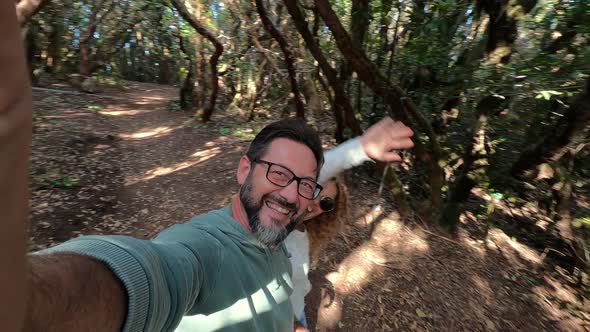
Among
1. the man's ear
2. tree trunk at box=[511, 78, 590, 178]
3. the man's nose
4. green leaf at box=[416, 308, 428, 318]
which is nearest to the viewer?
the man's nose

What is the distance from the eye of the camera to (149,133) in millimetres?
7742

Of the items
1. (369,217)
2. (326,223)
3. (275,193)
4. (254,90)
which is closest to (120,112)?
(254,90)

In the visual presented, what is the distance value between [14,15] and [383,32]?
208 inches

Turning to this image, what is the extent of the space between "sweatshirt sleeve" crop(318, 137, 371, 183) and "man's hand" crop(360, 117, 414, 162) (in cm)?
8

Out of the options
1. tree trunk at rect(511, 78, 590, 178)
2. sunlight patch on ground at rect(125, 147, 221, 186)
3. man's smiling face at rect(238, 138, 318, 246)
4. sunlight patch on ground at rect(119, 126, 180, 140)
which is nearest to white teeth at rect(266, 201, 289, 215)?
man's smiling face at rect(238, 138, 318, 246)

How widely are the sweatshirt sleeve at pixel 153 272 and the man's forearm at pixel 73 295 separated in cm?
2

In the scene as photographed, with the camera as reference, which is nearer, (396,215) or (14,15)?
(14,15)

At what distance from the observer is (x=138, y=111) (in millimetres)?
9844

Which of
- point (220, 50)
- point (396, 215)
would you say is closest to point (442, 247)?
point (396, 215)

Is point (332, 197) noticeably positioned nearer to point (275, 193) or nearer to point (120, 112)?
point (275, 193)

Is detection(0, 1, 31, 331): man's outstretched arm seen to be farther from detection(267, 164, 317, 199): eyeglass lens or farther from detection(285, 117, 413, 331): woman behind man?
detection(285, 117, 413, 331): woman behind man

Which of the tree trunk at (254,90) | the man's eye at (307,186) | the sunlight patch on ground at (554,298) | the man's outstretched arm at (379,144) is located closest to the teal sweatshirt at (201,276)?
the man's eye at (307,186)

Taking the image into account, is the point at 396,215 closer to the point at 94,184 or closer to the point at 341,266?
the point at 341,266

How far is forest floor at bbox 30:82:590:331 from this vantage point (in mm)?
3504
